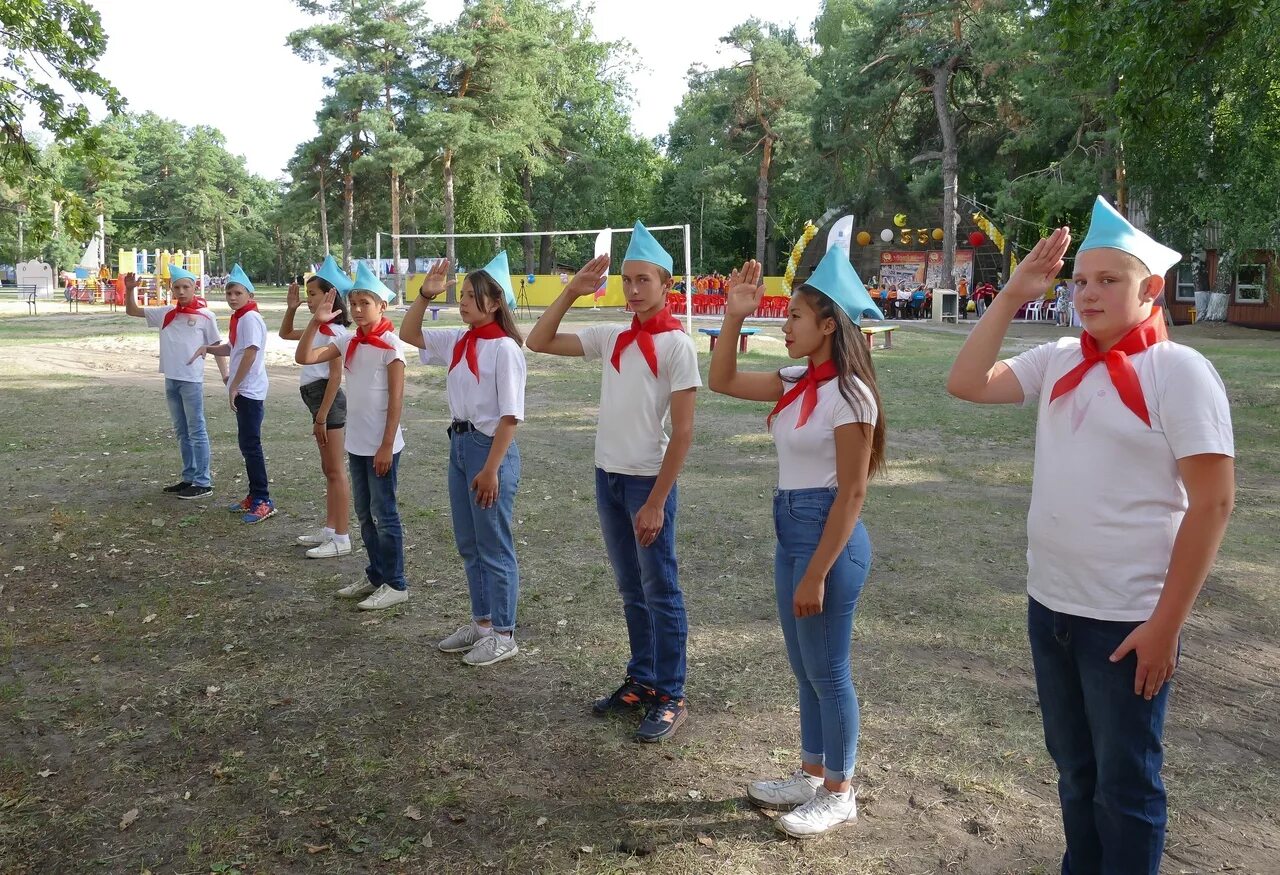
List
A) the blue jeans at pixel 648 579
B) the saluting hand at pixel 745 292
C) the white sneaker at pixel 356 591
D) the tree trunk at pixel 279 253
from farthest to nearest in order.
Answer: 1. the tree trunk at pixel 279 253
2. the white sneaker at pixel 356 591
3. the blue jeans at pixel 648 579
4. the saluting hand at pixel 745 292

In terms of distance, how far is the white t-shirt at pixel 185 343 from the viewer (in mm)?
8320

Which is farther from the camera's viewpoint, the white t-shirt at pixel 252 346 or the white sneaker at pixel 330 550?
the white t-shirt at pixel 252 346

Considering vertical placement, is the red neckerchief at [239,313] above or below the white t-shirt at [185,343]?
above

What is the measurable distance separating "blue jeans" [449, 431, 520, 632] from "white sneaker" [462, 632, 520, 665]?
0.19ft

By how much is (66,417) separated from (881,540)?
10563mm

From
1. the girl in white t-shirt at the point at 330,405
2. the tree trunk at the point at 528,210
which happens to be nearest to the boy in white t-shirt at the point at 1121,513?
the girl in white t-shirt at the point at 330,405

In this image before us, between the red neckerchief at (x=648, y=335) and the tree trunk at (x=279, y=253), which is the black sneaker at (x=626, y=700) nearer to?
the red neckerchief at (x=648, y=335)

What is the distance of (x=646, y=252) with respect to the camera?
4102 mm

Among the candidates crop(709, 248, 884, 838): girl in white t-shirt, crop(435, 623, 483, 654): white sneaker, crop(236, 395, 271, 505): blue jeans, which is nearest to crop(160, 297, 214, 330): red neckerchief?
crop(236, 395, 271, 505): blue jeans

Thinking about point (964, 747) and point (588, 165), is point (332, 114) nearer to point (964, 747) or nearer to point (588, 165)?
point (588, 165)

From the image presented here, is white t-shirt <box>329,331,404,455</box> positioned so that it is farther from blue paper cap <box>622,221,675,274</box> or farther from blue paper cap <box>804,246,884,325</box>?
blue paper cap <box>804,246,884,325</box>

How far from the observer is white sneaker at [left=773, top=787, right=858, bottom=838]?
344 centimetres

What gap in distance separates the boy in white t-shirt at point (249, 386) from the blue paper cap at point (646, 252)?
444 centimetres

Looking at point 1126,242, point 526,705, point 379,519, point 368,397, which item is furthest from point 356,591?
point 1126,242
